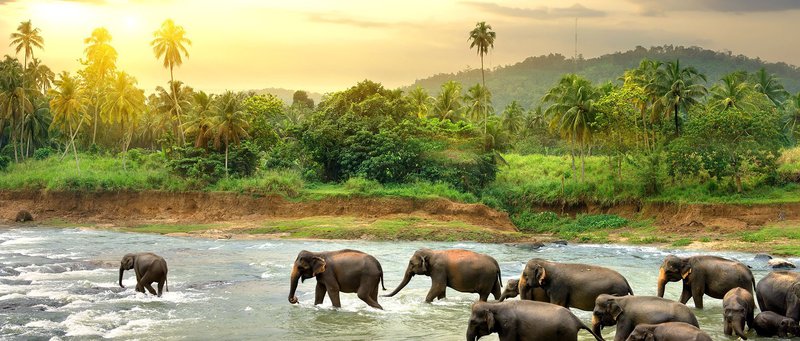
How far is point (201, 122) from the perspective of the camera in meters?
61.0

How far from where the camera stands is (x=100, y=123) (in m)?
94.9

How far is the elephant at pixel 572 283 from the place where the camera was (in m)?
16.1

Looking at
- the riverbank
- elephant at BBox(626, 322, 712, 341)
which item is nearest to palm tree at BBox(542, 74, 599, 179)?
the riverbank

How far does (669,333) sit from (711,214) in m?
41.1

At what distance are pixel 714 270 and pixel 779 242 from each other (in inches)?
1031

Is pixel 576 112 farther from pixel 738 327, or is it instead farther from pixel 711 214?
pixel 738 327

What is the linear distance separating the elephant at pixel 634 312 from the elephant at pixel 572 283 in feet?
7.01

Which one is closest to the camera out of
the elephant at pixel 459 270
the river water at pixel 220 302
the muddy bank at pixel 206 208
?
the river water at pixel 220 302

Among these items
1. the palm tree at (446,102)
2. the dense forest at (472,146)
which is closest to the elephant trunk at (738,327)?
the dense forest at (472,146)

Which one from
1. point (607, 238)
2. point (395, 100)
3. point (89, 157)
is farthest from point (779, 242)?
point (89, 157)

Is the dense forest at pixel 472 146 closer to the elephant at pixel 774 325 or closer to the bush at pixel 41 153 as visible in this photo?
the bush at pixel 41 153

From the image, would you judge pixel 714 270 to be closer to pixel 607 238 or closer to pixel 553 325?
pixel 553 325

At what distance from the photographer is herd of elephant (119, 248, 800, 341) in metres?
12.8

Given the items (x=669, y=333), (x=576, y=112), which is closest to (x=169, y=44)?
(x=576, y=112)
